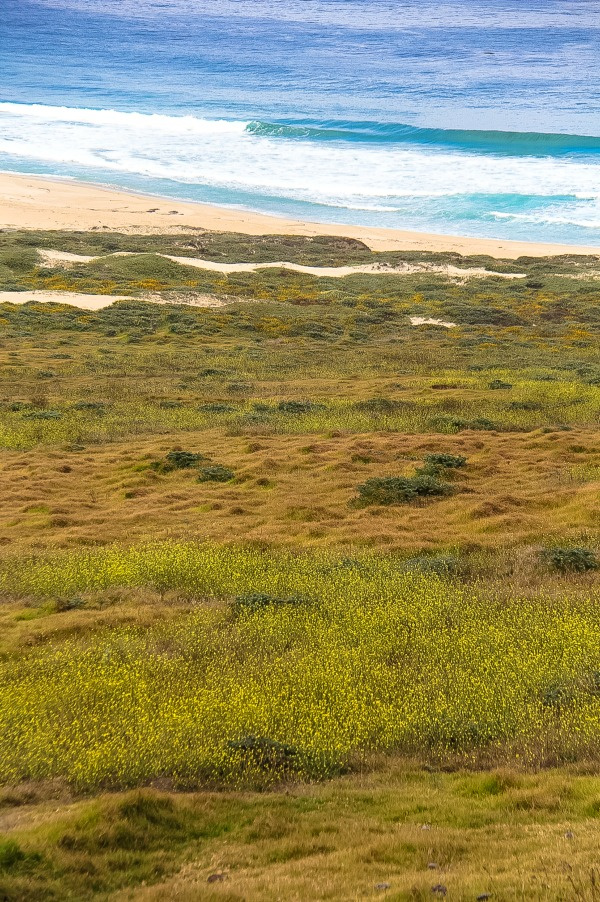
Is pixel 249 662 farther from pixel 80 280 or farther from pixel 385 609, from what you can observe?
pixel 80 280

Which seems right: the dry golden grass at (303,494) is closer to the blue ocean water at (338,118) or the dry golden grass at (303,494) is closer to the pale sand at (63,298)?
the pale sand at (63,298)

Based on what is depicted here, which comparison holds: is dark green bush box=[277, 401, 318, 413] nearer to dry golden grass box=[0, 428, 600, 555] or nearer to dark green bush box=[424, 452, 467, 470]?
dry golden grass box=[0, 428, 600, 555]

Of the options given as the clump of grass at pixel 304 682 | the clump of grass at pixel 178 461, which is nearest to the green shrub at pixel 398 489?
the clump of grass at pixel 304 682

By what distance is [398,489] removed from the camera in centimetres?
1348

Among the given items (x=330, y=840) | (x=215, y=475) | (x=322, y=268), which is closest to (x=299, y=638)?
(x=330, y=840)

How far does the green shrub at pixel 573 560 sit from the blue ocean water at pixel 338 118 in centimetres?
5060

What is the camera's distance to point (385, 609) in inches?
363

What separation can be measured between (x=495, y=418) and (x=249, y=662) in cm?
1217

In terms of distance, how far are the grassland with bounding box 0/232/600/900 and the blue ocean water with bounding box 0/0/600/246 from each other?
45085mm

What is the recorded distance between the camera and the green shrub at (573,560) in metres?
10.2

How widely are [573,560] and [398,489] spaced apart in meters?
3.81

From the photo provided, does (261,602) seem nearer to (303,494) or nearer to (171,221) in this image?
(303,494)

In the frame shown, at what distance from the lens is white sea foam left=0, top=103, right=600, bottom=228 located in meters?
66.1

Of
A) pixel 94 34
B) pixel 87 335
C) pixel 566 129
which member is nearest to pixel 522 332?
pixel 87 335
